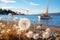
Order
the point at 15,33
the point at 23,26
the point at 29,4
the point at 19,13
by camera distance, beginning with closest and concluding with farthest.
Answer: the point at 23,26
the point at 15,33
the point at 19,13
the point at 29,4

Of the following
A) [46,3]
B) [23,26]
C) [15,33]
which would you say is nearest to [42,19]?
[46,3]

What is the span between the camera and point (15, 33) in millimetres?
2555

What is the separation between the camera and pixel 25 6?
314 centimetres

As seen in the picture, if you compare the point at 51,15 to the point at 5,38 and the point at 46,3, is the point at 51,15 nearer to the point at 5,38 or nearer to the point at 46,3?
the point at 46,3

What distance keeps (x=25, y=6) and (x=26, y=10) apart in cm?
21

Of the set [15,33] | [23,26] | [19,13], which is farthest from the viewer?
[19,13]

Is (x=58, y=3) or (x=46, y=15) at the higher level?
(x=58, y=3)

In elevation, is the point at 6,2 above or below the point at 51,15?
above

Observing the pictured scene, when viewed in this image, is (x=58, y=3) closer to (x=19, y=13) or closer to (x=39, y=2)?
(x=39, y=2)

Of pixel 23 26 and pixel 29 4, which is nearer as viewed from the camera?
pixel 23 26

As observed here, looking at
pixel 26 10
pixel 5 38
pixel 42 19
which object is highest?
pixel 26 10

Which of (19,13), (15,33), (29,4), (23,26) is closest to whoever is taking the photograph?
(23,26)

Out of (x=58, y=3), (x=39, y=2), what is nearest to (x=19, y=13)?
(x=39, y=2)

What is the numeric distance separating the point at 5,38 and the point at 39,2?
96 cm
